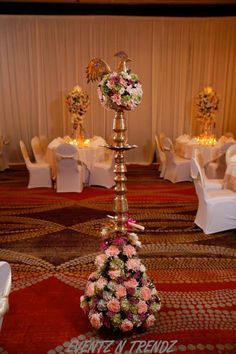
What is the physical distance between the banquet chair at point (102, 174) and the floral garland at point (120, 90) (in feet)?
13.1

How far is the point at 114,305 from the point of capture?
2.18 m

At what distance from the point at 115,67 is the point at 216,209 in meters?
5.71

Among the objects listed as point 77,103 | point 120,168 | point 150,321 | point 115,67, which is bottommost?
point 150,321

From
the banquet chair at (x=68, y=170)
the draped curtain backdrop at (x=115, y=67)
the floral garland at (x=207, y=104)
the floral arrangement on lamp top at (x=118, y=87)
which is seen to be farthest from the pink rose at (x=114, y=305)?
the draped curtain backdrop at (x=115, y=67)

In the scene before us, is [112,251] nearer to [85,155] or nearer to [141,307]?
[141,307]

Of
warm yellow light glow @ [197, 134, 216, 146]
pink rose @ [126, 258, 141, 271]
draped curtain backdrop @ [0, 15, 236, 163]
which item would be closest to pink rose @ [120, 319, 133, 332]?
pink rose @ [126, 258, 141, 271]

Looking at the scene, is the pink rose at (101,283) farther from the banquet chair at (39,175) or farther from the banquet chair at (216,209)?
the banquet chair at (39,175)

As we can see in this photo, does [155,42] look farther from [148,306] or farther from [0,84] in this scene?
[148,306]

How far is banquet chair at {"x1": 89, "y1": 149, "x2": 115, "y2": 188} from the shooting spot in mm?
6086

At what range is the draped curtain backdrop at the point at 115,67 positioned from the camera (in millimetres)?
8211

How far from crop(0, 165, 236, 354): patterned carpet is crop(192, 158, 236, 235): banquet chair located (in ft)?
0.38

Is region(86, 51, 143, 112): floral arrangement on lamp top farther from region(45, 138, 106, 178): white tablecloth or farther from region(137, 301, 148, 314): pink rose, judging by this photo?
region(45, 138, 106, 178): white tablecloth

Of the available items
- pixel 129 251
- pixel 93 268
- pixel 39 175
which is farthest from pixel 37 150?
pixel 129 251

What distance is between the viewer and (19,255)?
3514 mm
